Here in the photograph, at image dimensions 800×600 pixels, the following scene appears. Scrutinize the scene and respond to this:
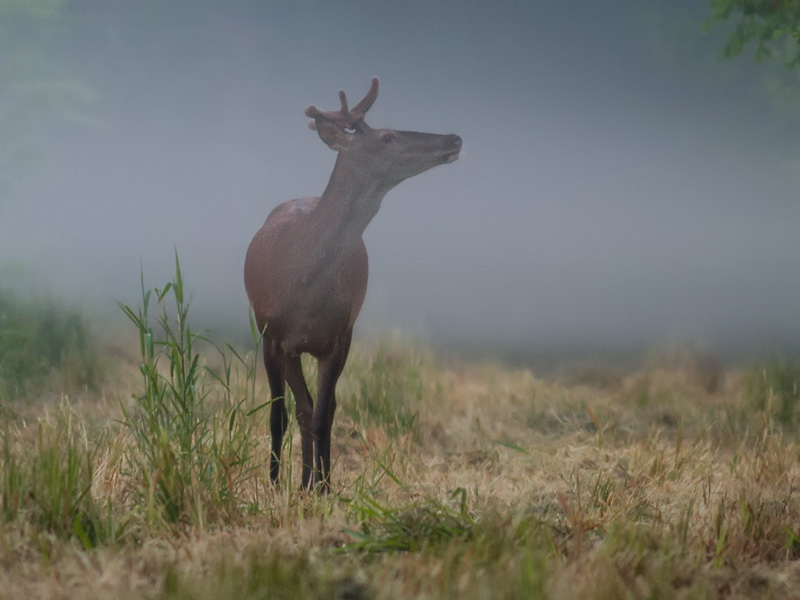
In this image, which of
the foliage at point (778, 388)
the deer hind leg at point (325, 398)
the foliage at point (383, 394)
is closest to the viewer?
the deer hind leg at point (325, 398)

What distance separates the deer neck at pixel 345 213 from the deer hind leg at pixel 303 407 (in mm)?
538

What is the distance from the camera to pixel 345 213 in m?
3.52

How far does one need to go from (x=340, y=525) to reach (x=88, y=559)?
700mm

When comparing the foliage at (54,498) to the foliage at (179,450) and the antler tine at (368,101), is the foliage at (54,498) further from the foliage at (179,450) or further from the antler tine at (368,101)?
the antler tine at (368,101)

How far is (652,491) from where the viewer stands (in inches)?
131

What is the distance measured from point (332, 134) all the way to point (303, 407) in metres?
1.30

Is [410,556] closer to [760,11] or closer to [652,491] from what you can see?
[652,491]

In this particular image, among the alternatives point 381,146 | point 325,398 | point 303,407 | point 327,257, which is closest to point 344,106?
point 381,146

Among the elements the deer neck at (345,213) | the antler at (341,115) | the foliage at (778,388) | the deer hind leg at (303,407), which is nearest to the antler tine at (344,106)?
the antler at (341,115)

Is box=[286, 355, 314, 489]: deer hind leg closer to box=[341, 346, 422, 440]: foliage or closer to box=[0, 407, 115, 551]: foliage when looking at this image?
box=[341, 346, 422, 440]: foliage

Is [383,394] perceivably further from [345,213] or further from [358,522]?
[358,522]

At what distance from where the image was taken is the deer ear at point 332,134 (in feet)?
→ 11.6

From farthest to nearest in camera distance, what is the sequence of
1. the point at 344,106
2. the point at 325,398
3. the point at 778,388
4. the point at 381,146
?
1. the point at 778,388
2. the point at 325,398
3. the point at 344,106
4. the point at 381,146

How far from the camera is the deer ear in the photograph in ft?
11.6
